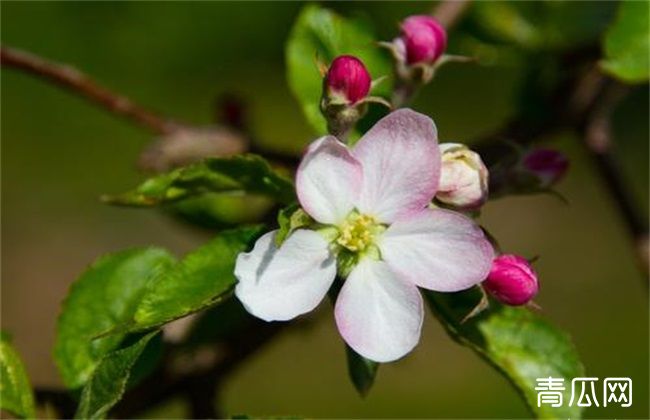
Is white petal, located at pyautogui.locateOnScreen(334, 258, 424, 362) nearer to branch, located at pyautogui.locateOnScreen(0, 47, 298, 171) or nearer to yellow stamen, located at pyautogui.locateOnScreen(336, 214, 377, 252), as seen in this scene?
yellow stamen, located at pyautogui.locateOnScreen(336, 214, 377, 252)

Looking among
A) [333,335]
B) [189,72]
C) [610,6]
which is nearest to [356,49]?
[610,6]

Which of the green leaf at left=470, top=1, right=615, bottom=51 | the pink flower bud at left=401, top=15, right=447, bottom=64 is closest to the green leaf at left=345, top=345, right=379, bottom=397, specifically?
the pink flower bud at left=401, top=15, right=447, bottom=64

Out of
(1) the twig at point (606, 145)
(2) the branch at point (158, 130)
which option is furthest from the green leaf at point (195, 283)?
(1) the twig at point (606, 145)

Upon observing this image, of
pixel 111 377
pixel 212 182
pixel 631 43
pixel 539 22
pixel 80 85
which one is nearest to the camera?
pixel 111 377

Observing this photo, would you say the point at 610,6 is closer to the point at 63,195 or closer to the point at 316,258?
the point at 316,258

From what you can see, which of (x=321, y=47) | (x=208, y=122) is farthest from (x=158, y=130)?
(x=208, y=122)

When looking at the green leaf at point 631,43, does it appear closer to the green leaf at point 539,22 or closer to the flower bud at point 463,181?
the flower bud at point 463,181

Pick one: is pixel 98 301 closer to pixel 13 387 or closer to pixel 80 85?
pixel 13 387

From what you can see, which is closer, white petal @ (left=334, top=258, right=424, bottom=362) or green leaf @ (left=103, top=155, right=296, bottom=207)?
white petal @ (left=334, top=258, right=424, bottom=362)
